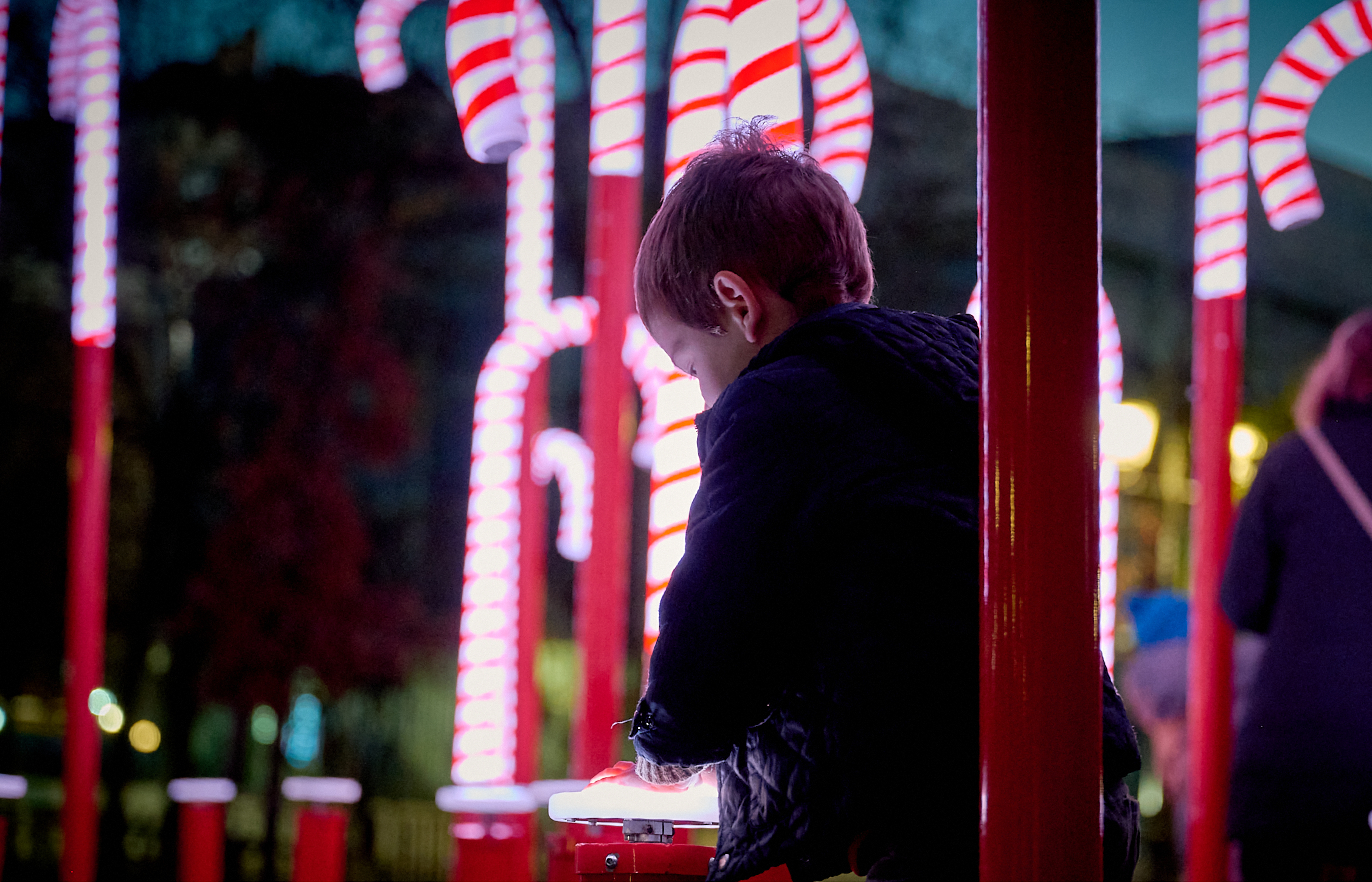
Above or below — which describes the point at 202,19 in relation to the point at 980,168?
above

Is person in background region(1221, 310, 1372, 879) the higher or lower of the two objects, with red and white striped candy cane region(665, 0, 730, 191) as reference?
lower

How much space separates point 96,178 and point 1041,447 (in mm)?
5103

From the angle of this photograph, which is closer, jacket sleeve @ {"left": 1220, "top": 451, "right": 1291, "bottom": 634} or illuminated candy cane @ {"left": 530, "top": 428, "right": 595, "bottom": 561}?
jacket sleeve @ {"left": 1220, "top": 451, "right": 1291, "bottom": 634}

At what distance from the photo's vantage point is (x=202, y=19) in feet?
28.6

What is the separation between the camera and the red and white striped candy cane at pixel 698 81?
322cm

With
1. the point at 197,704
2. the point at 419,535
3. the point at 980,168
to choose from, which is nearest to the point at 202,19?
the point at 419,535

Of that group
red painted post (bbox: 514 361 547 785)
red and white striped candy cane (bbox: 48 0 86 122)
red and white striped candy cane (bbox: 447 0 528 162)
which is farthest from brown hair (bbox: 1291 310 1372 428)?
red and white striped candy cane (bbox: 48 0 86 122)

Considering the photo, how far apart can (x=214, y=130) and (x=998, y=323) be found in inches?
320

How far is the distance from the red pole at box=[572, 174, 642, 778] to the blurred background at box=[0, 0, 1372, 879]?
173 inches

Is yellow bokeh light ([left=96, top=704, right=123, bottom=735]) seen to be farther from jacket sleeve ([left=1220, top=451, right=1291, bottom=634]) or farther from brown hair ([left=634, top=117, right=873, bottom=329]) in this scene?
brown hair ([left=634, top=117, right=873, bottom=329])

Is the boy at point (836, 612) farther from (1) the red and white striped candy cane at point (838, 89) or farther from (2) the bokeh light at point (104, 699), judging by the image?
(2) the bokeh light at point (104, 699)

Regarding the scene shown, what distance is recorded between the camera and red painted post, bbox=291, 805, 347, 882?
539 centimetres

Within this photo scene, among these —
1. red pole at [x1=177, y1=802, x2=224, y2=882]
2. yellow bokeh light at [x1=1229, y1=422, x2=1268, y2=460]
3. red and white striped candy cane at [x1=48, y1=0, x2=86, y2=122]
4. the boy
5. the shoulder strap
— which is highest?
red and white striped candy cane at [x1=48, y1=0, x2=86, y2=122]

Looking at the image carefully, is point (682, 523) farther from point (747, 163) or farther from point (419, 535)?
point (419, 535)
